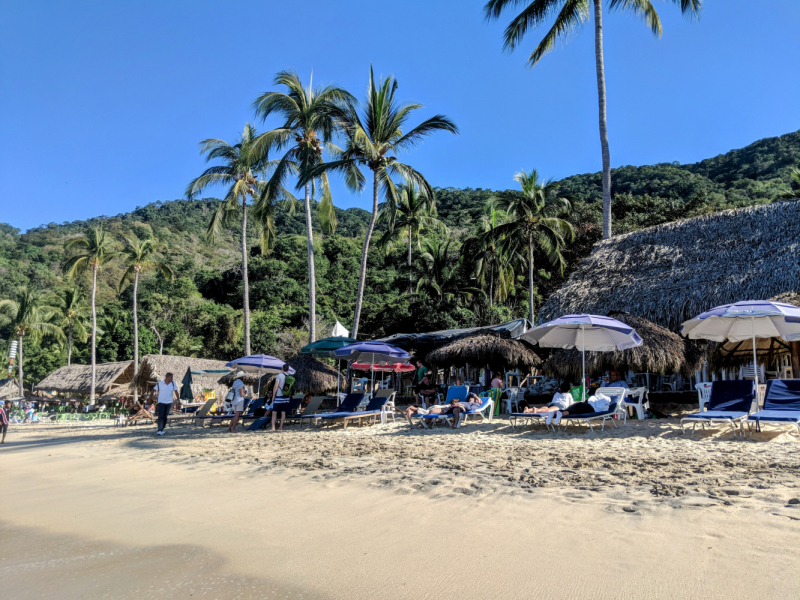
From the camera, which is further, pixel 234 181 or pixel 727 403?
pixel 234 181

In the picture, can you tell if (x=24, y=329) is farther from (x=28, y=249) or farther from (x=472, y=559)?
(x=472, y=559)

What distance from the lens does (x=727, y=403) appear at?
27.8ft

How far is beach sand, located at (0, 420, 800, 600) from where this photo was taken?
312 cm

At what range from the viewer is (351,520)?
14.4 ft

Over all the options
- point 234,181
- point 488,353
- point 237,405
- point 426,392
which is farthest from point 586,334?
point 234,181

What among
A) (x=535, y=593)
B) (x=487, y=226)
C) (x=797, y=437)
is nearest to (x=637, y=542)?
(x=535, y=593)

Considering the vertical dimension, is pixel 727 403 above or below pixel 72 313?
below

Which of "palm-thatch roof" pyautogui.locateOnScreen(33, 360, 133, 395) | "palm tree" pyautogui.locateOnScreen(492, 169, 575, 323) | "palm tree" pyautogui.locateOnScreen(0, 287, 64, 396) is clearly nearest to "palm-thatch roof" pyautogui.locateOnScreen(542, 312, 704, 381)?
"palm tree" pyautogui.locateOnScreen(492, 169, 575, 323)

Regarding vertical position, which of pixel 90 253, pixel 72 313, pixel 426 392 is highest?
pixel 90 253

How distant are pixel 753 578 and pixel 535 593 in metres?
1.06

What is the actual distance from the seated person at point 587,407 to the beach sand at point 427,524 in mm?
1209

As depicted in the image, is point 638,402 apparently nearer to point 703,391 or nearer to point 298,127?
point 703,391

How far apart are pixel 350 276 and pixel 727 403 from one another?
29.8 m

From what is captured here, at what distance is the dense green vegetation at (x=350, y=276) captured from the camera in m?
30.2
